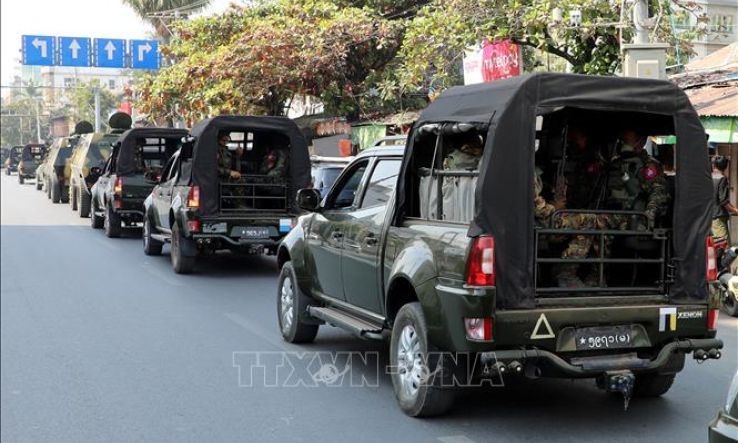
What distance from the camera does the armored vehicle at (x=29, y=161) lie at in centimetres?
4597

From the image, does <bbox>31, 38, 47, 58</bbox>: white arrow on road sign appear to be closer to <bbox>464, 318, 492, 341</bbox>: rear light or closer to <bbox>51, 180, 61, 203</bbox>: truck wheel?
<bbox>51, 180, 61, 203</bbox>: truck wheel

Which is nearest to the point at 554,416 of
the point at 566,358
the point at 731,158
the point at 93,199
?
the point at 566,358

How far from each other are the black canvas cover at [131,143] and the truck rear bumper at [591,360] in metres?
13.9

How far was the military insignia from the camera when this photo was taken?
6.44 m

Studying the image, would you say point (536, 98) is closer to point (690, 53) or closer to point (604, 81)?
point (604, 81)

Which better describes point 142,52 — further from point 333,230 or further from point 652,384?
point 652,384

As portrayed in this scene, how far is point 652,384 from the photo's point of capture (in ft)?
21.8

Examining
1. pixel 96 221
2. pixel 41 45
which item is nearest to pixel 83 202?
pixel 96 221

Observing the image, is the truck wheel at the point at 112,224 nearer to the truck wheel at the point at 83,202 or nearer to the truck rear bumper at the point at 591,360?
the truck wheel at the point at 83,202

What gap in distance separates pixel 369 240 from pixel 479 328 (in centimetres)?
170

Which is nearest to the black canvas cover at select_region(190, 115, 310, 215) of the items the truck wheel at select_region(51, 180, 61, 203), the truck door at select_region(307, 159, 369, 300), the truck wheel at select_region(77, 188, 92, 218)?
the truck door at select_region(307, 159, 369, 300)

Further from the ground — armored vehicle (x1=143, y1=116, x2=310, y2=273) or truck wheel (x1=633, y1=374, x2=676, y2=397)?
armored vehicle (x1=143, y1=116, x2=310, y2=273)

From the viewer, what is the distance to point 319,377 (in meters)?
7.32

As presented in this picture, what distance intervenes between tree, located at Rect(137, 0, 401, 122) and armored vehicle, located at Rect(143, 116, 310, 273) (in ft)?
30.4
